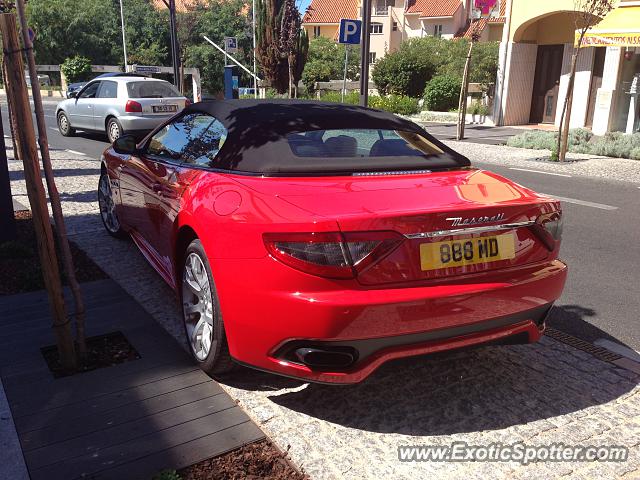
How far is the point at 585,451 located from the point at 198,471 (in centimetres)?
173

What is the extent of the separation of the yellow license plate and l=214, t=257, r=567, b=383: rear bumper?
87 mm

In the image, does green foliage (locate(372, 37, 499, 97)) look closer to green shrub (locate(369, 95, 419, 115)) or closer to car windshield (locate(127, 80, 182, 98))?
green shrub (locate(369, 95, 419, 115))

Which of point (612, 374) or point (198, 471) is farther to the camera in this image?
point (612, 374)

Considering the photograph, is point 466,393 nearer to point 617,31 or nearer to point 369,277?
point 369,277

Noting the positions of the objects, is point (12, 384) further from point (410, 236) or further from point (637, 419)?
point (637, 419)

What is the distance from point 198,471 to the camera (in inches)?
96.3

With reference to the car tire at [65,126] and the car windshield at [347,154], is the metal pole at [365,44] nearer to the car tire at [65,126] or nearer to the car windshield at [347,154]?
the car windshield at [347,154]

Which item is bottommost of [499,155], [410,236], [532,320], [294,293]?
[499,155]

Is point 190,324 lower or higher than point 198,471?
higher

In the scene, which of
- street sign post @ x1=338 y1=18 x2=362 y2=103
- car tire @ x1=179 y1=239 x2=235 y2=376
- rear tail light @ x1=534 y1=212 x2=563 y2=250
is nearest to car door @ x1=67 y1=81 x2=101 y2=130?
street sign post @ x1=338 y1=18 x2=362 y2=103

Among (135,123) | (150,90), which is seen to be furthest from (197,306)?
(150,90)

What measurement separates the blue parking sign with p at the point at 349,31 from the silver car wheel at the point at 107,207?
731 centimetres

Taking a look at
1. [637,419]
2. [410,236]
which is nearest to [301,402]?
[410,236]

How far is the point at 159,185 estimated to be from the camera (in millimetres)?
3869
